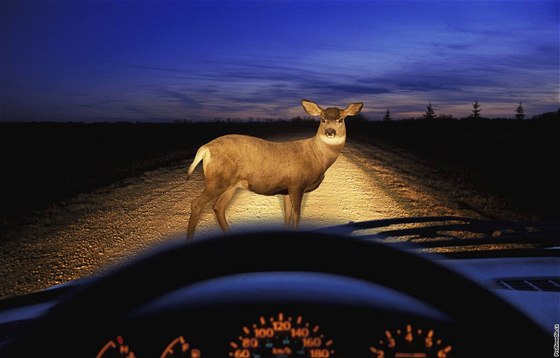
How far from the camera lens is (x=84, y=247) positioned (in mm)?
7047

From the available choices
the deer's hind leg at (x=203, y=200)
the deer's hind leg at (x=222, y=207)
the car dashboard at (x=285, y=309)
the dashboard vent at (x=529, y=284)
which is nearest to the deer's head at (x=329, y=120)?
the deer's hind leg at (x=222, y=207)

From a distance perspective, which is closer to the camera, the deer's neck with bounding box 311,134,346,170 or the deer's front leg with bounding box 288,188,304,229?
the deer's front leg with bounding box 288,188,304,229

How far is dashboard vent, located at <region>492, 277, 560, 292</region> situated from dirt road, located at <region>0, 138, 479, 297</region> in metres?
2.24

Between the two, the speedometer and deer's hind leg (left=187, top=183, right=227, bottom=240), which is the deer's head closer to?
deer's hind leg (left=187, top=183, right=227, bottom=240)

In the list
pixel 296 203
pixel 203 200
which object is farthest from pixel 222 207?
pixel 296 203

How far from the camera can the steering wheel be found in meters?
1.17

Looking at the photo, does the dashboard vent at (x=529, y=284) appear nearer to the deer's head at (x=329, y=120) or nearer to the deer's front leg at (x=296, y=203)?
the deer's front leg at (x=296, y=203)

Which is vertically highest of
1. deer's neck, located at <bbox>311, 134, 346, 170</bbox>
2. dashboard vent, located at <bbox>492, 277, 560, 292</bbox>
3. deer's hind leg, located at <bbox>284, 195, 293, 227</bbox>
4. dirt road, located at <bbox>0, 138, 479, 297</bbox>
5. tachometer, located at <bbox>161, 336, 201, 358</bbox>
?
deer's neck, located at <bbox>311, 134, 346, 170</bbox>

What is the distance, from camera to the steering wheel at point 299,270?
117 centimetres

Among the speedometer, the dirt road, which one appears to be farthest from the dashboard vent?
the dirt road

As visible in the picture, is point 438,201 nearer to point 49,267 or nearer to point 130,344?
point 49,267

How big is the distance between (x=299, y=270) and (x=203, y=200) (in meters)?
6.39

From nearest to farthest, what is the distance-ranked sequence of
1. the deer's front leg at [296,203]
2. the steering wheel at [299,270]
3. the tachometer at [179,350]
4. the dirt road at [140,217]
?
1. the steering wheel at [299,270]
2. the tachometer at [179,350]
3. the dirt road at [140,217]
4. the deer's front leg at [296,203]

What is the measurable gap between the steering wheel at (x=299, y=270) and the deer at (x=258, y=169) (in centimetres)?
607
